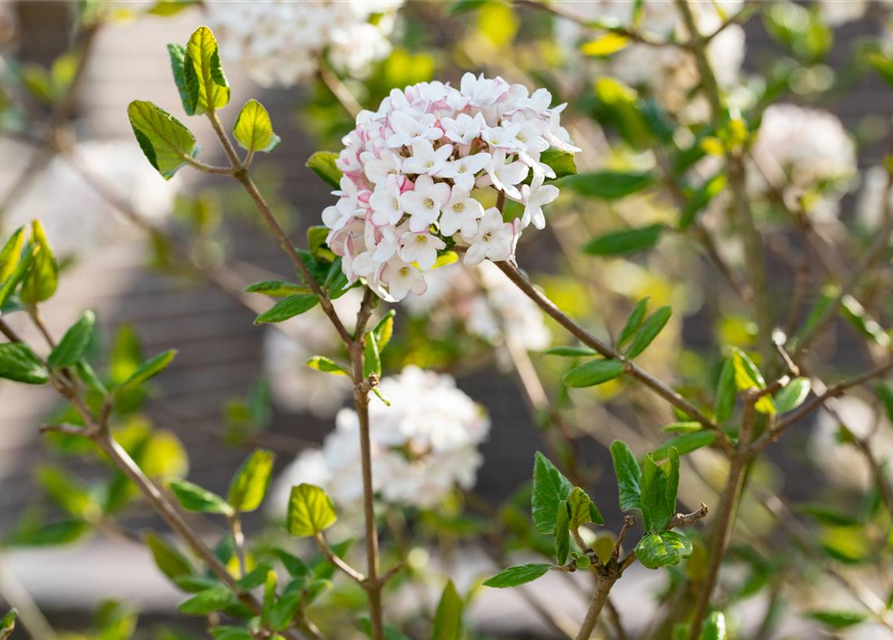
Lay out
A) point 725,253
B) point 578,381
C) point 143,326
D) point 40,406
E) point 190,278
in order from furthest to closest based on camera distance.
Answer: point 143,326 < point 40,406 < point 190,278 < point 725,253 < point 578,381

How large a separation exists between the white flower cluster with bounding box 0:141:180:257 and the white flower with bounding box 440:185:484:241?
1661mm

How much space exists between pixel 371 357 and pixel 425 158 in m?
0.17

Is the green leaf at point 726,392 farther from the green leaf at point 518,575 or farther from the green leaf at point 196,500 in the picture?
the green leaf at point 196,500

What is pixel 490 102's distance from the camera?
0.77m

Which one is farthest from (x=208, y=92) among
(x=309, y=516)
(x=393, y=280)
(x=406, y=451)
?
(x=406, y=451)

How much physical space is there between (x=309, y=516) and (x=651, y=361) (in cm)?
151

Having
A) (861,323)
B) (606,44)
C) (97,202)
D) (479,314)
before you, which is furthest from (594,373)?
(97,202)

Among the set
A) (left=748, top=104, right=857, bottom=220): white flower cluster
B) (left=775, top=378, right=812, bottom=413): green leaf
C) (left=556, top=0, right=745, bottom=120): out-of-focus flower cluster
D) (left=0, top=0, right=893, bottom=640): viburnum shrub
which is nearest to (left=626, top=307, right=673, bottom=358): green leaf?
(left=0, top=0, right=893, bottom=640): viburnum shrub

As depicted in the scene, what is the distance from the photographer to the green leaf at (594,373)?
87cm

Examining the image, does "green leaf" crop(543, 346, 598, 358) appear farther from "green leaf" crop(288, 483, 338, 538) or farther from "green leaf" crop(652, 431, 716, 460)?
"green leaf" crop(288, 483, 338, 538)

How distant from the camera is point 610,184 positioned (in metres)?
1.28

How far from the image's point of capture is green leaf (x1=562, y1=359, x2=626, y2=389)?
0.87 metres

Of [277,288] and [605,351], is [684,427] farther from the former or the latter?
[277,288]

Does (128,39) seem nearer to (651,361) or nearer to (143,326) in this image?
(143,326)
